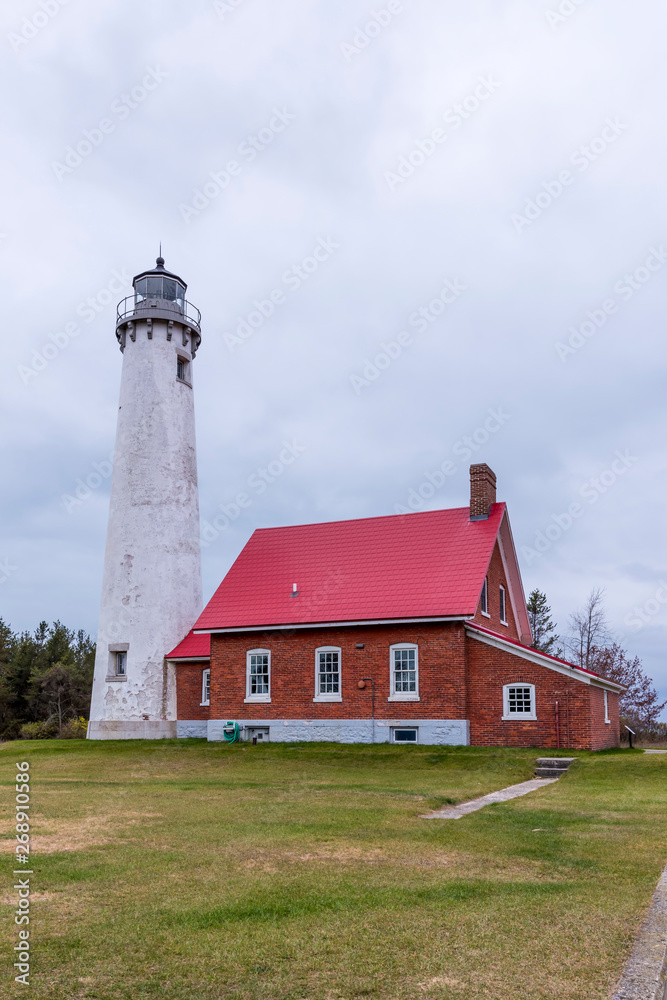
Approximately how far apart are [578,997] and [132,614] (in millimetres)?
25877

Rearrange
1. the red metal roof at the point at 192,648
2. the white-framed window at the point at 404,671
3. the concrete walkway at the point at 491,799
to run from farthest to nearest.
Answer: the red metal roof at the point at 192,648
the white-framed window at the point at 404,671
the concrete walkway at the point at 491,799

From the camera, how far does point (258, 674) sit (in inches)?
1032

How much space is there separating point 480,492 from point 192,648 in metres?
11.4

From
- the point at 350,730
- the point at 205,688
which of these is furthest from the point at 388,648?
the point at 205,688

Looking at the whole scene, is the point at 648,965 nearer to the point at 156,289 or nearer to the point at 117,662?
the point at 117,662

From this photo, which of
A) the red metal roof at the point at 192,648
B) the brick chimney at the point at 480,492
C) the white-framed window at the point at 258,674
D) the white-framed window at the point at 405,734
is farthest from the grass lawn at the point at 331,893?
the red metal roof at the point at 192,648

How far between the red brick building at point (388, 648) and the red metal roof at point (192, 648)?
0.05 m

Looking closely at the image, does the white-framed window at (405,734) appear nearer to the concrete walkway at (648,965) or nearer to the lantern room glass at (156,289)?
the concrete walkway at (648,965)

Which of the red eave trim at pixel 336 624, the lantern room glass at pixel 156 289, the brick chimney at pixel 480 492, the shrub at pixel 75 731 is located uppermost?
the lantern room glass at pixel 156 289

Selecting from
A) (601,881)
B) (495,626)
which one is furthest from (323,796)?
(495,626)

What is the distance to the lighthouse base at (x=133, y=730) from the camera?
93.0ft

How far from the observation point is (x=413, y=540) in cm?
2694

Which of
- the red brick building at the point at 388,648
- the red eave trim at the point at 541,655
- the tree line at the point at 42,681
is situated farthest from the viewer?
the tree line at the point at 42,681

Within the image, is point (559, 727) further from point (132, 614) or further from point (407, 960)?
point (407, 960)
